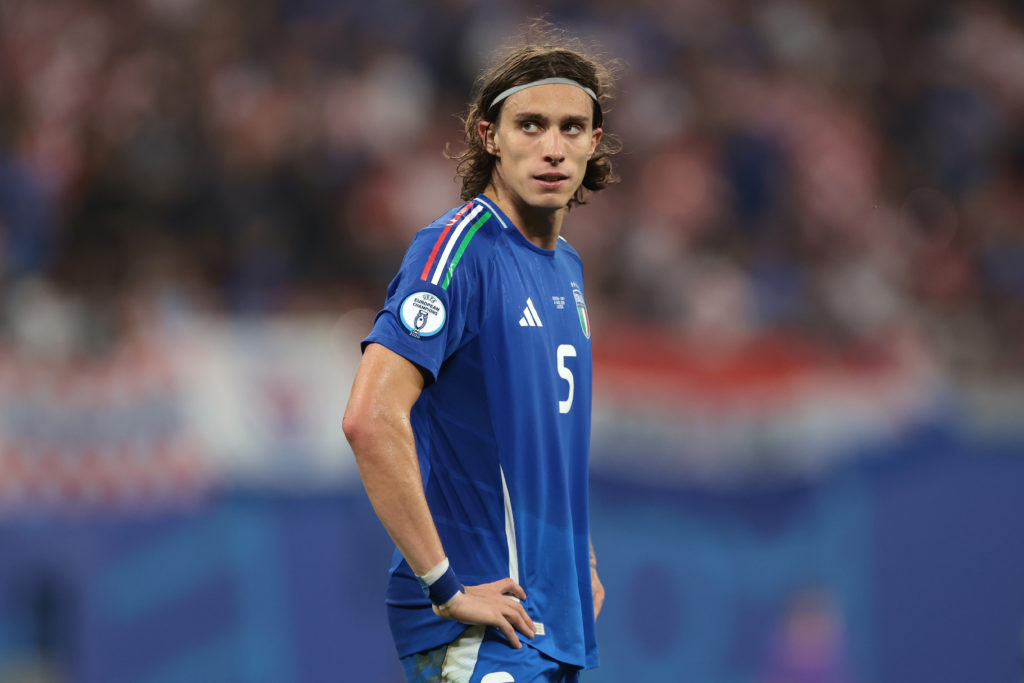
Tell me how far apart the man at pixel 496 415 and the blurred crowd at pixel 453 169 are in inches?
190

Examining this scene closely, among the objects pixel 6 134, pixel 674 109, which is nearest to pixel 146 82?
pixel 6 134

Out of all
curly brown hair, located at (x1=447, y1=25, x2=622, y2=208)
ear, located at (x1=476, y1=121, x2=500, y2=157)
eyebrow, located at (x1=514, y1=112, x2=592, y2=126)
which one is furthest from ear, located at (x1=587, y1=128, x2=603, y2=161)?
ear, located at (x1=476, y1=121, x2=500, y2=157)

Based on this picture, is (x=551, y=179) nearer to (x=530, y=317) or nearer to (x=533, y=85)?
(x=533, y=85)

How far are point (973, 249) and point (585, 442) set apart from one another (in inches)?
312

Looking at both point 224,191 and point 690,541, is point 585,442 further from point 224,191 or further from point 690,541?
point 224,191

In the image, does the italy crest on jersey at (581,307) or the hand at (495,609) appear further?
the italy crest on jersey at (581,307)

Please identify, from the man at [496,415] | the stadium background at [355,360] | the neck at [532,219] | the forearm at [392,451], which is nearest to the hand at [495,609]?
the man at [496,415]

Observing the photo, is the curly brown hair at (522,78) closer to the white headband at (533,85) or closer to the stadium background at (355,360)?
the white headband at (533,85)

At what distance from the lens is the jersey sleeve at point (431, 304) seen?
11.1 feet

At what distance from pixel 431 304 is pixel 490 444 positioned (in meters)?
0.46

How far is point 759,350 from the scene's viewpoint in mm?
9016

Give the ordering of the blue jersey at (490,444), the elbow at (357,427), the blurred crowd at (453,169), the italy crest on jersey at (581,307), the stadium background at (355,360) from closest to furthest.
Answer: the elbow at (357,427) → the blue jersey at (490,444) → the italy crest on jersey at (581,307) → the stadium background at (355,360) → the blurred crowd at (453,169)

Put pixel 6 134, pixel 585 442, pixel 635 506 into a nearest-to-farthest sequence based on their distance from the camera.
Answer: pixel 585 442 → pixel 635 506 → pixel 6 134

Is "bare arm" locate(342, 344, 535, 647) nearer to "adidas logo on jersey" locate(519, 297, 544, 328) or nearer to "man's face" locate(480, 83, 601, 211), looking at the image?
"adidas logo on jersey" locate(519, 297, 544, 328)
